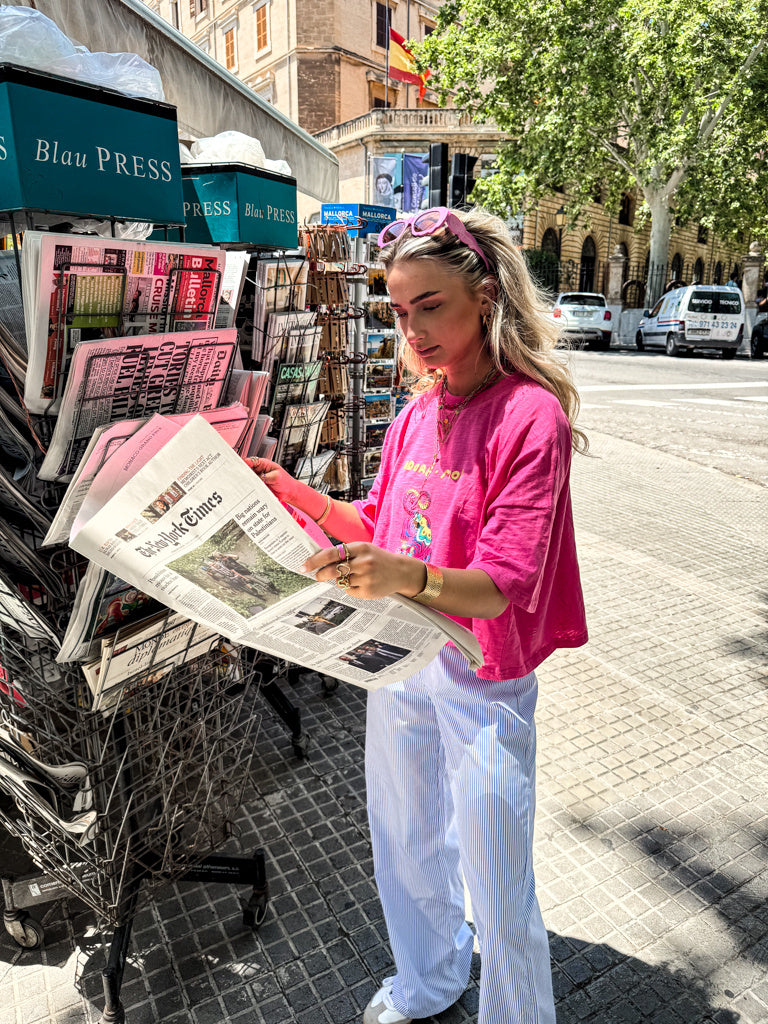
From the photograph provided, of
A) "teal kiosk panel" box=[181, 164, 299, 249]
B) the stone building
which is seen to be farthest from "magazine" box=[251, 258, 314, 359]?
the stone building

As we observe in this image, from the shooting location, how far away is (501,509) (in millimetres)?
1298

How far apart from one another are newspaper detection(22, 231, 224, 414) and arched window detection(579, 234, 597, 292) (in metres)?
36.2

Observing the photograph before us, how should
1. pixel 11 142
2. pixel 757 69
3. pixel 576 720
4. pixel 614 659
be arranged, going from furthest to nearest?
pixel 757 69 < pixel 614 659 < pixel 576 720 < pixel 11 142

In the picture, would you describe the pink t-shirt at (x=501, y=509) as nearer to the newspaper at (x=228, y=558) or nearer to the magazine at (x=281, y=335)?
the newspaper at (x=228, y=558)

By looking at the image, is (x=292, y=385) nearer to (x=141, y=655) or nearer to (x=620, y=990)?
(x=141, y=655)

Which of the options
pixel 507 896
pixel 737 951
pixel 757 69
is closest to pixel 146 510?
pixel 507 896

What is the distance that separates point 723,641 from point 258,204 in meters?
3.04

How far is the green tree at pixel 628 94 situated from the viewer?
19.0 meters

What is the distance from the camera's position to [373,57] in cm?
3425

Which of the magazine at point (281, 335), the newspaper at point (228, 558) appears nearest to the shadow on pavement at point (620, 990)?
the newspaper at point (228, 558)

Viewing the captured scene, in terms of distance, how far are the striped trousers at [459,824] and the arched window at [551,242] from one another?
3316 cm

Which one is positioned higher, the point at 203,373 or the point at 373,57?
the point at 373,57

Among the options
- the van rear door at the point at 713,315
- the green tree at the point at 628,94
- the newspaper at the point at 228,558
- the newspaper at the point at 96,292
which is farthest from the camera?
the green tree at the point at 628,94

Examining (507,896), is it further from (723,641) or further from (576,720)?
(723,641)
